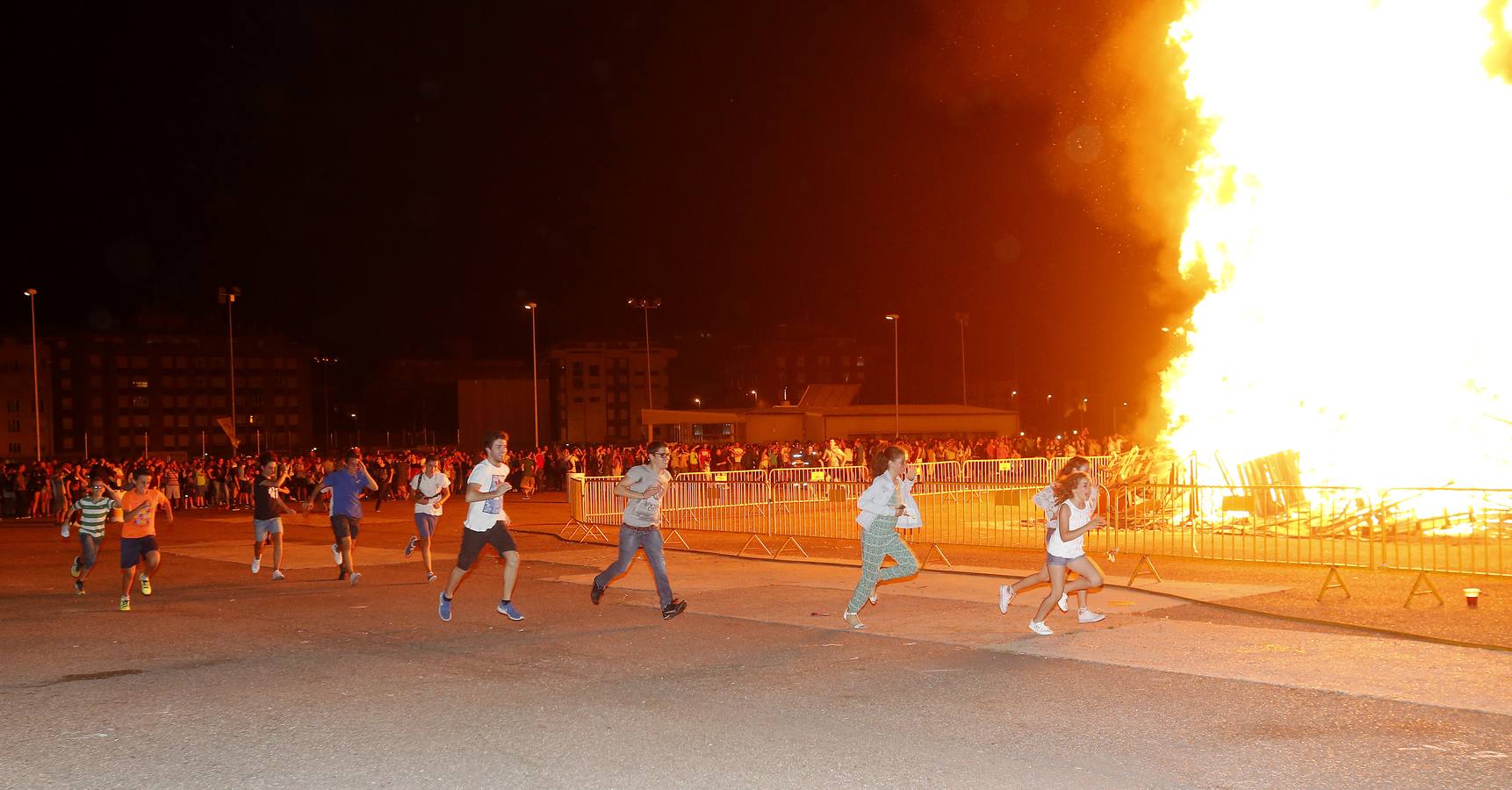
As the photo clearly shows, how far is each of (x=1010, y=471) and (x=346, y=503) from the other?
720 inches

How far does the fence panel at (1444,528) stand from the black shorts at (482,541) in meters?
9.62

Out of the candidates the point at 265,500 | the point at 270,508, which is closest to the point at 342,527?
the point at 270,508

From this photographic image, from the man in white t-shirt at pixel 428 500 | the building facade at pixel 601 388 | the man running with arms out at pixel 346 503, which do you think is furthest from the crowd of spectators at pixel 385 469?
the building facade at pixel 601 388

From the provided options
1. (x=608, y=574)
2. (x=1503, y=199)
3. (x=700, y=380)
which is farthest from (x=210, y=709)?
(x=700, y=380)

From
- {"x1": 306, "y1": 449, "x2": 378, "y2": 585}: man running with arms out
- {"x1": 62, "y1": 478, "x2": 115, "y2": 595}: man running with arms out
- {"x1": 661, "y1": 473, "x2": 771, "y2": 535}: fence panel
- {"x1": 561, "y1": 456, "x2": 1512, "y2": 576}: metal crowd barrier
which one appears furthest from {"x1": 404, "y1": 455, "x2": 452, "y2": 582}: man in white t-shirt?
{"x1": 661, "y1": 473, "x2": 771, "y2": 535}: fence panel

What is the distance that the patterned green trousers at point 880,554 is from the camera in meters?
9.52

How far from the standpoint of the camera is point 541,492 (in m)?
36.2

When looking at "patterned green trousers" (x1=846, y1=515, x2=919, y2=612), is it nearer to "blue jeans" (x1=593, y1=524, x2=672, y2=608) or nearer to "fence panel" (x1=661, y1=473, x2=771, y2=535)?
"blue jeans" (x1=593, y1=524, x2=672, y2=608)

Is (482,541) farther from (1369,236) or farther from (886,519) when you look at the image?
(1369,236)

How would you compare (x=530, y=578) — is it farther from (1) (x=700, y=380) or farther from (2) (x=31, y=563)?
(1) (x=700, y=380)

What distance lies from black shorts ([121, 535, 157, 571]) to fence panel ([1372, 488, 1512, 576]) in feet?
44.6

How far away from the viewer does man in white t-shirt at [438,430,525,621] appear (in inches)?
408

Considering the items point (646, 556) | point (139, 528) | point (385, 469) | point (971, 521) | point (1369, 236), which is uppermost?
point (1369, 236)

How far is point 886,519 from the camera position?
9562 mm
